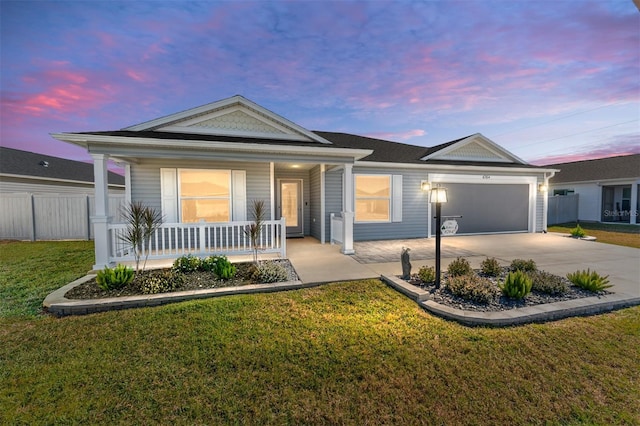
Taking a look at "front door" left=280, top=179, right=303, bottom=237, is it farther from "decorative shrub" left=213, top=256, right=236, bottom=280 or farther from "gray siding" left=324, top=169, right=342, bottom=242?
"decorative shrub" left=213, top=256, right=236, bottom=280

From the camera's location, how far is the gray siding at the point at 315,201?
374 inches

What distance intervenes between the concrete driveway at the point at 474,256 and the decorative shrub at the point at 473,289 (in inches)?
49.9

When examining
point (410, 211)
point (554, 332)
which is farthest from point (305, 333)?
point (410, 211)

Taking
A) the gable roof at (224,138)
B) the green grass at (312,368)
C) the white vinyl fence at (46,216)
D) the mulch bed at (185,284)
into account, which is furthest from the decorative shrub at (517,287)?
the white vinyl fence at (46,216)

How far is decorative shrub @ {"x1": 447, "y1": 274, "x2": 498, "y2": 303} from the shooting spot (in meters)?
4.10

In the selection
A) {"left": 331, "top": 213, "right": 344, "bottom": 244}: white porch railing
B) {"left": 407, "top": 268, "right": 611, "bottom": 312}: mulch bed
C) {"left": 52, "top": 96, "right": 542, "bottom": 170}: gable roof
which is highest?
{"left": 52, "top": 96, "right": 542, "bottom": 170}: gable roof

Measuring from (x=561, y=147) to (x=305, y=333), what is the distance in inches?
1073

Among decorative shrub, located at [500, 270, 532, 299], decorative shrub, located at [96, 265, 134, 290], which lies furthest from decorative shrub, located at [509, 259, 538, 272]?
decorative shrub, located at [96, 265, 134, 290]

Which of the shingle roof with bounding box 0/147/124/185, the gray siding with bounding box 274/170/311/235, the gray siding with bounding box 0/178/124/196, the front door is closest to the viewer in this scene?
the gray siding with bounding box 274/170/311/235

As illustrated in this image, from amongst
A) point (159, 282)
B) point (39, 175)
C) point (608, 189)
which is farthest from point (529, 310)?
point (608, 189)

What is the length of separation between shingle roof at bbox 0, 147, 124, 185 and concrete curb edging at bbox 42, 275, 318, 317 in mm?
13527

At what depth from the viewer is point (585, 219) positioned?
18422 mm

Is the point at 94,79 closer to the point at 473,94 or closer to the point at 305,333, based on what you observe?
the point at 305,333

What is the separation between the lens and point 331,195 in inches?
370
